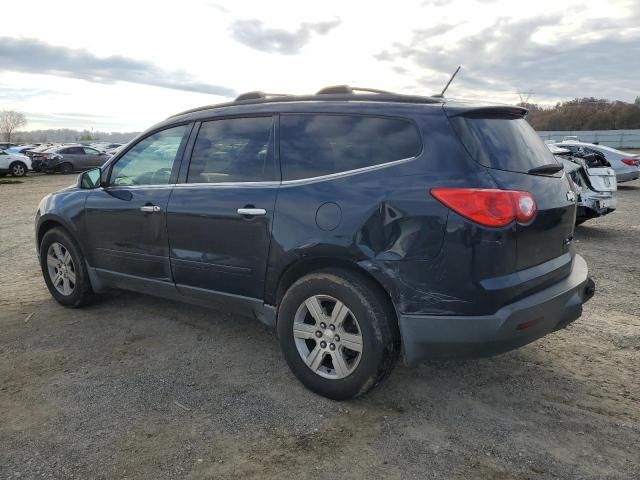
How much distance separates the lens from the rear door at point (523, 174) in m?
2.87

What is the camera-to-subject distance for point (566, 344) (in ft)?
13.4

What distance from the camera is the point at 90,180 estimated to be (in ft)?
15.8

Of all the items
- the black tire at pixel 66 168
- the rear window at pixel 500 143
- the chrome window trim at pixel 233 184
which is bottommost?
the black tire at pixel 66 168

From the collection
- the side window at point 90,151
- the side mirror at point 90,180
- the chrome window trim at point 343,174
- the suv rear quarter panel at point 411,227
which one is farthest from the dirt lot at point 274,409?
the side window at point 90,151

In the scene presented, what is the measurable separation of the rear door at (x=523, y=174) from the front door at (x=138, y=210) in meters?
2.24

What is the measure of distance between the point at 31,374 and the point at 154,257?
1172 mm

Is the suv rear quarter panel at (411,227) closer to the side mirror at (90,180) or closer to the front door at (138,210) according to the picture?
the front door at (138,210)

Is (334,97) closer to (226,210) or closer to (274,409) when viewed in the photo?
(226,210)

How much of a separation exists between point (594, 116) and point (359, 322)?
6547 centimetres

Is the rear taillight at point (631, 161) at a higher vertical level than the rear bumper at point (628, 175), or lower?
higher

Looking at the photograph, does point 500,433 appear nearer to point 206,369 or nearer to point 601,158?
point 206,369

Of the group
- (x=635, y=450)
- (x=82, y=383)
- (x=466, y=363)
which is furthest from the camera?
(x=466, y=363)

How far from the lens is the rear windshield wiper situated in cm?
308

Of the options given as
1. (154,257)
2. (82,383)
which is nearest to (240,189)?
(154,257)
